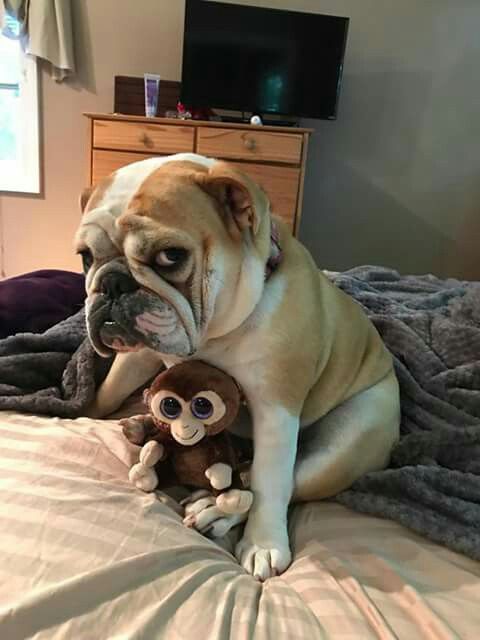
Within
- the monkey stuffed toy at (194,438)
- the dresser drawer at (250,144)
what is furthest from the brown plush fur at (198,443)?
the dresser drawer at (250,144)

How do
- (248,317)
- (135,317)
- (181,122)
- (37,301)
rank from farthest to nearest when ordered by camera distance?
(181,122)
(37,301)
(248,317)
(135,317)

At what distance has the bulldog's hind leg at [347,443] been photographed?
3.04 ft

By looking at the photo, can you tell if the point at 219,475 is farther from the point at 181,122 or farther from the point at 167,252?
the point at 181,122

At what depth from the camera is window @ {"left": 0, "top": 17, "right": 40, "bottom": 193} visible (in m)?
3.00

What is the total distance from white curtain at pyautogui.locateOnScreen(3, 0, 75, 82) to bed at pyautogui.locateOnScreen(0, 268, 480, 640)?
2.23 m

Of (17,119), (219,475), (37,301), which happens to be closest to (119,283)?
(219,475)

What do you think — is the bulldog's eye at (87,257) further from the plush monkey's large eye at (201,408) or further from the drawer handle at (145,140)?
the drawer handle at (145,140)

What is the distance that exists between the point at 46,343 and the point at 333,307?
1.86 ft

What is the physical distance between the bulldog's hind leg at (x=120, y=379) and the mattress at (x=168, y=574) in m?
0.21

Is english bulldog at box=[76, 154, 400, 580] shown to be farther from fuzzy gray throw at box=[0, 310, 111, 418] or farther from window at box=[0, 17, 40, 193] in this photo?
window at box=[0, 17, 40, 193]

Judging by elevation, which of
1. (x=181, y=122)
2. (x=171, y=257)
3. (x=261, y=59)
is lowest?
(x=171, y=257)

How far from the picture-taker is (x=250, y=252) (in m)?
0.85

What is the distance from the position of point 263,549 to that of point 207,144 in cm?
205

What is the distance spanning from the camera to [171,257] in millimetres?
769
